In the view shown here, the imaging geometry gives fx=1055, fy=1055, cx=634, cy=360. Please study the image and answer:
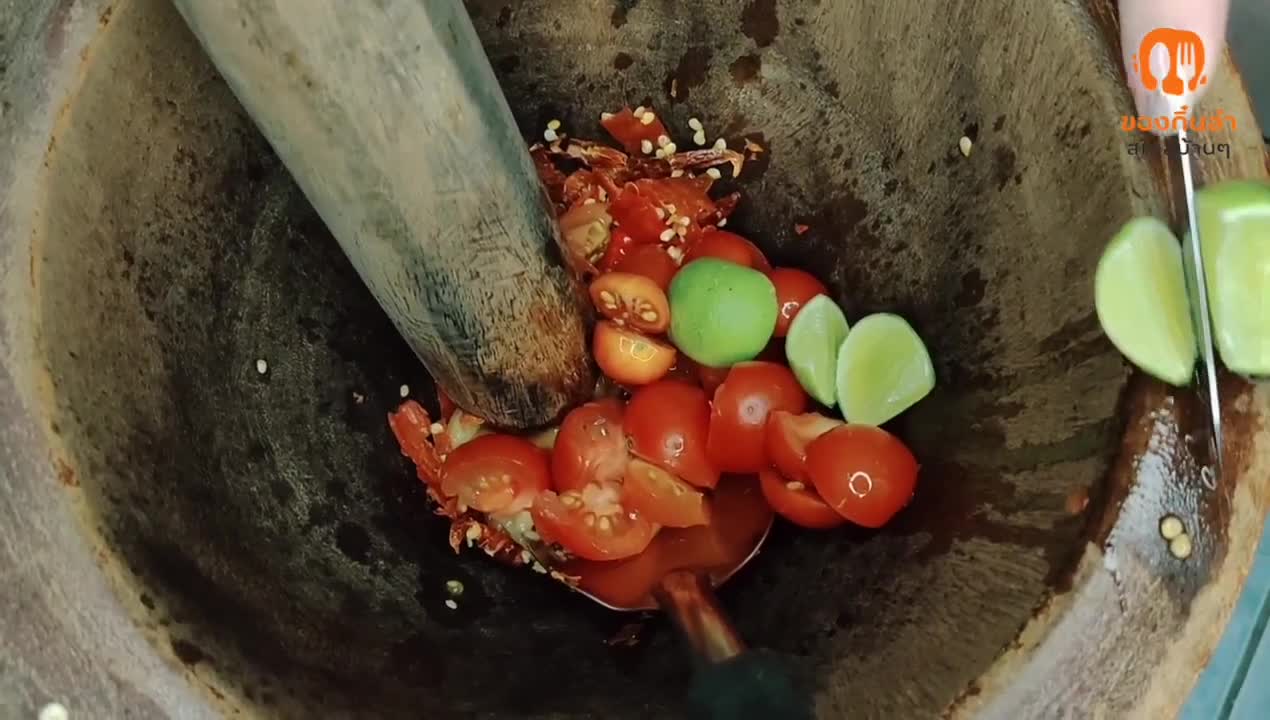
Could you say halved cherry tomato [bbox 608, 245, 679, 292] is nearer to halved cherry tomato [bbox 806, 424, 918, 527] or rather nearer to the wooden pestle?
the wooden pestle

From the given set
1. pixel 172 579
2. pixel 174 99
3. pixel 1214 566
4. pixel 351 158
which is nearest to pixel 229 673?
pixel 172 579

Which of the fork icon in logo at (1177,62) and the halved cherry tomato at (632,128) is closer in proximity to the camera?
the fork icon in logo at (1177,62)

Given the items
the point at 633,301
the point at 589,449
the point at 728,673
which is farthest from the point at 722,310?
the point at 728,673

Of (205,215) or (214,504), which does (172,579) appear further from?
(205,215)

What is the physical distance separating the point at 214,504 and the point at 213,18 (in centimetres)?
44

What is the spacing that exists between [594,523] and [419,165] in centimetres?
42

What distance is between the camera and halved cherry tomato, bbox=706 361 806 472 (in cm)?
101

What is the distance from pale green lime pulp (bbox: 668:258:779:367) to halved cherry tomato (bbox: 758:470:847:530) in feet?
0.42

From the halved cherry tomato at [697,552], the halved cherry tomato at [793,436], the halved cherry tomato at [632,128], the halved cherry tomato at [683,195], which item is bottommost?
the halved cherry tomato at [697,552]

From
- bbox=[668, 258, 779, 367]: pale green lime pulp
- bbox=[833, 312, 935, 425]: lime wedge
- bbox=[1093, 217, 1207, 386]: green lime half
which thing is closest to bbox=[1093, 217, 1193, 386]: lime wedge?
bbox=[1093, 217, 1207, 386]: green lime half

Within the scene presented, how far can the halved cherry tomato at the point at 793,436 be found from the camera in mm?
979

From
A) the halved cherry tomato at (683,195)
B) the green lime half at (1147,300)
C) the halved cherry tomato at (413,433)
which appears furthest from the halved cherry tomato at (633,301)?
the green lime half at (1147,300)

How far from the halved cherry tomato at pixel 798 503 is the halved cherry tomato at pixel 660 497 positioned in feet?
0.25

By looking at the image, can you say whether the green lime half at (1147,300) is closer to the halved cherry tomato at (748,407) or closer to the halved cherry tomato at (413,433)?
→ the halved cherry tomato at (748,407)
